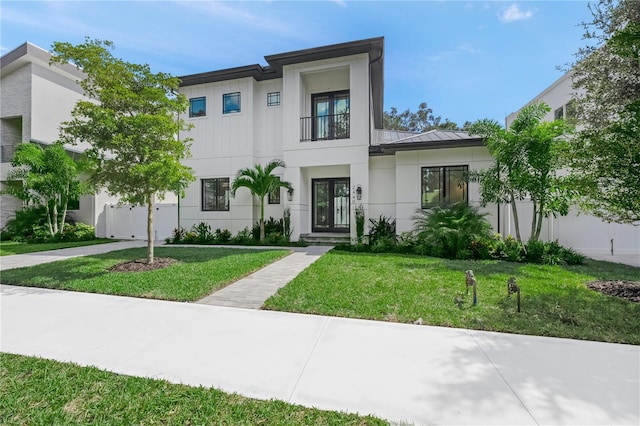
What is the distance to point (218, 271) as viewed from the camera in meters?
6.53

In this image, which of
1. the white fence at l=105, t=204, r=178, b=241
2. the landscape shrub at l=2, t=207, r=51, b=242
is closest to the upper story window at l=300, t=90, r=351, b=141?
the white fence at l=105, t=204, r=178, b=241

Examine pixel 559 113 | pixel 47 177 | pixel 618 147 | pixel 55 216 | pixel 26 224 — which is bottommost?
pixel 26 224

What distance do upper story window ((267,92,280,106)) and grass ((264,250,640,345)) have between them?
8.66 m

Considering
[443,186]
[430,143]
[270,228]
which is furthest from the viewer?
[270,228]

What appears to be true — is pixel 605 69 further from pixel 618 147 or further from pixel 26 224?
pixel 26 224

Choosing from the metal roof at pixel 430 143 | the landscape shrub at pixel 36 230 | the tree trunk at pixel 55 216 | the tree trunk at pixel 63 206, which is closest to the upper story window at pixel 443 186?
the metal roof at pixel 430 143

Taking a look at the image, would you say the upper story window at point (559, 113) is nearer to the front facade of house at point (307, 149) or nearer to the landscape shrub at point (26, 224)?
the front facade of house at point (307, 149)

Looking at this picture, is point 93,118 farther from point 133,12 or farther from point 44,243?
point 44,243

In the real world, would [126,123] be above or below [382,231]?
above

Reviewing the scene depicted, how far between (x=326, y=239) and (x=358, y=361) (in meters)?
9.05

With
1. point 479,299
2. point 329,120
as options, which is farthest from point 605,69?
point 329,120

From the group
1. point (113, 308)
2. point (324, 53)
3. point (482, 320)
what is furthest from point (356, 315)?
point (324, 53)

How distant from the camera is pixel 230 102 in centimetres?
1309

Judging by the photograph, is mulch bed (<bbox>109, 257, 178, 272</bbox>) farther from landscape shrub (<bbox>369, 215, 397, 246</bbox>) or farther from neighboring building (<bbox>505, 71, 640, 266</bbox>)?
neighboring building (<bbox>505, 71, 640, 266</bbox>)
